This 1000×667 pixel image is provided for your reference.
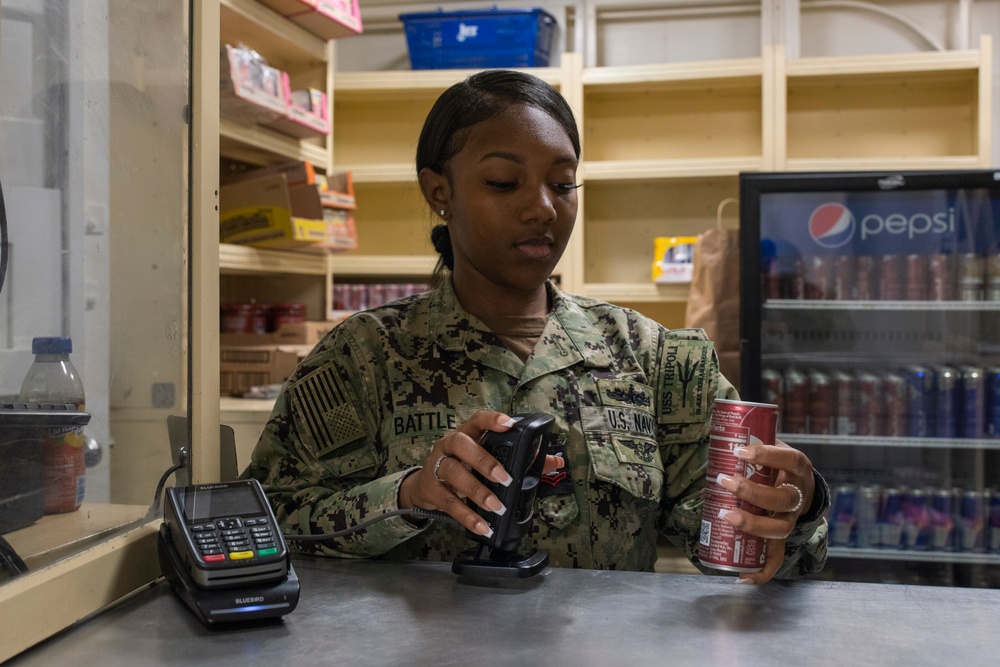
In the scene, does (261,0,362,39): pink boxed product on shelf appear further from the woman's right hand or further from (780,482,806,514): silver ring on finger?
(780,482,806,514): silver ring on finger

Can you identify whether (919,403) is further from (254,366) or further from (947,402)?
(254,366)

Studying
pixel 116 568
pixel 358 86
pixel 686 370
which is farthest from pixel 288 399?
pixel 358 86

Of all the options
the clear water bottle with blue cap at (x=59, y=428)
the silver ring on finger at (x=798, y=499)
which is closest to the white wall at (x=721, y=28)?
the silver ring on finger at (x=798, y=499)

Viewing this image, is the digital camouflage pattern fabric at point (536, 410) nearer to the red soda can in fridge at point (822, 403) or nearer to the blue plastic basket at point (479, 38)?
the red soda can in fridge at point (822, 403)

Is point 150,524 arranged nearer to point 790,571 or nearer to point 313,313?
point 790,571

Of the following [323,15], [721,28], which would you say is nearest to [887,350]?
[721,28]

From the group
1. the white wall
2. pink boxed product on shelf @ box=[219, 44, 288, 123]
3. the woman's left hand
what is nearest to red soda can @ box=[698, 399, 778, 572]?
the woman's left hand

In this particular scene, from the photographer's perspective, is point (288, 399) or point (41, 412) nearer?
point (41, 412)

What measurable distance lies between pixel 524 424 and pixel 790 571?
596 millimetres

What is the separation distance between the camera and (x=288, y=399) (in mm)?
1390

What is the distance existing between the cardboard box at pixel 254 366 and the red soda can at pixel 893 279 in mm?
2090

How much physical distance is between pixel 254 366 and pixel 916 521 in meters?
2.39

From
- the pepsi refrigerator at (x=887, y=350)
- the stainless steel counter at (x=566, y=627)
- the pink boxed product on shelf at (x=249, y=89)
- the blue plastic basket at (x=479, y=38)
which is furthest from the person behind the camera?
the blue plastic basket at (x=479, y=38)

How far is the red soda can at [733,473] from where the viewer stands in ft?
3.29
